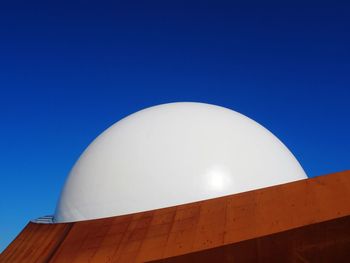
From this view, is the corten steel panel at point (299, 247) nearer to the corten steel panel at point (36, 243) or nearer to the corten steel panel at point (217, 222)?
the corten steel panel at point (217, 222)

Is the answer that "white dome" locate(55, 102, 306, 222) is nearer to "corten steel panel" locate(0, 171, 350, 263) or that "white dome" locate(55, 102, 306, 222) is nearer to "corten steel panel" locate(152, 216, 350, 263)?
"corten steel panel" locate(0, 171, 350, 263)

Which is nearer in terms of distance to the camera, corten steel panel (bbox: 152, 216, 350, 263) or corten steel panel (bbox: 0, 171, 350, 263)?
corten steel panel (bbox: 152, 216, 350, 263)

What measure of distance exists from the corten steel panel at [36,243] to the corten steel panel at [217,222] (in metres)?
0.68

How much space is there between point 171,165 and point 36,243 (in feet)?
12.6

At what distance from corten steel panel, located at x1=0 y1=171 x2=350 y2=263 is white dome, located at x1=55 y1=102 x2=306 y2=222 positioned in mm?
2036

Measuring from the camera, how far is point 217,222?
673cm

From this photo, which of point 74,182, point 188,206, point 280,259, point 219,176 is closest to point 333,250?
point 280,259

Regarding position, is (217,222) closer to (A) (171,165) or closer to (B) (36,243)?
(A) (171,165)

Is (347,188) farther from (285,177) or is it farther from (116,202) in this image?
(116,202)

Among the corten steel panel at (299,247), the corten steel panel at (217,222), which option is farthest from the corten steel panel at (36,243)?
the corten steel panel at (299,247)

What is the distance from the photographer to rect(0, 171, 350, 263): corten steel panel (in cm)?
607

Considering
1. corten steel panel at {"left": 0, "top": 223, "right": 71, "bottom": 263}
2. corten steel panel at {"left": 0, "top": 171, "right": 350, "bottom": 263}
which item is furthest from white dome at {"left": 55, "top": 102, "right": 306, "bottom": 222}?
corten steel panel at {"left": 0, "top": 171, "right": 350, "bottom": 263}

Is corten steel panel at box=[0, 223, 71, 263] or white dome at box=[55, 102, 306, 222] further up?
white dome at box=[55, 102, 306, 222]

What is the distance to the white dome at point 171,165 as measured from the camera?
32.7ft
